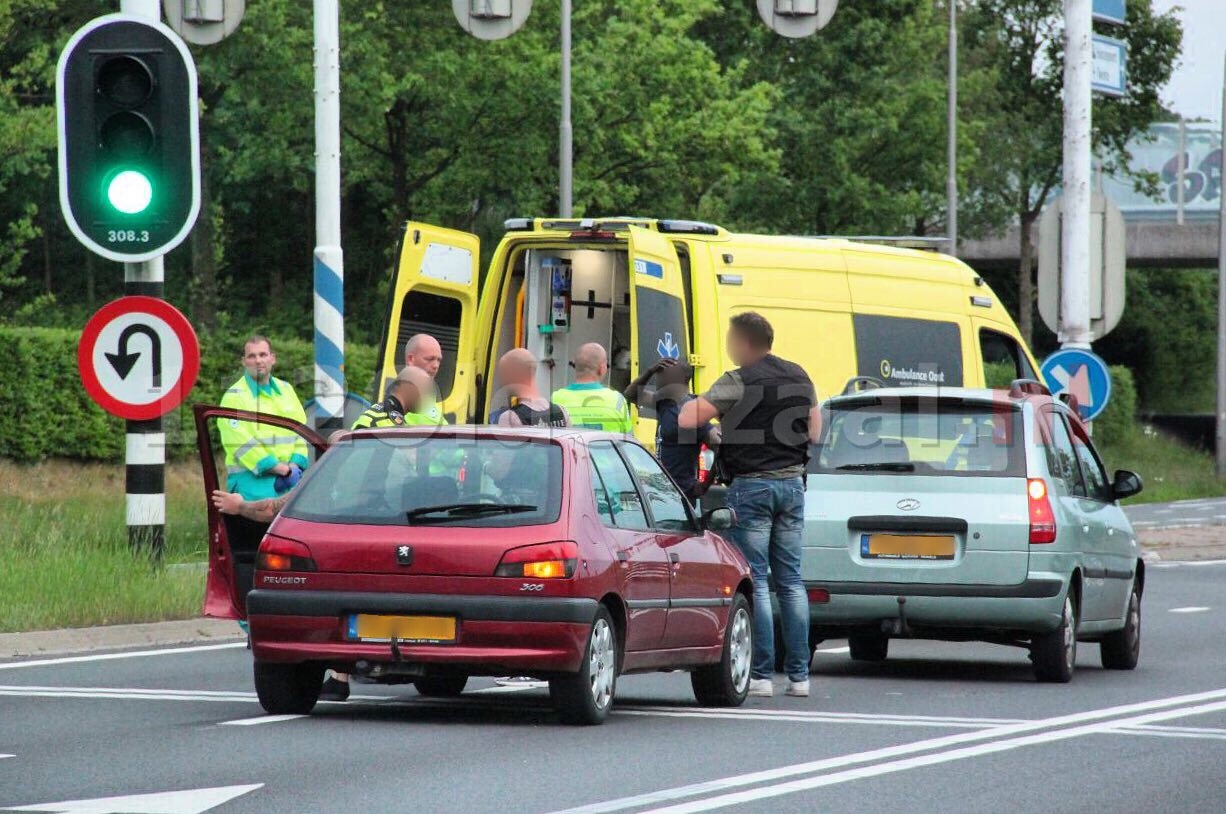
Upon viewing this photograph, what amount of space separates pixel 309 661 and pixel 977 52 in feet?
137

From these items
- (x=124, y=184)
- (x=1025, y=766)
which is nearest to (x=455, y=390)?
(x=124, y=184)

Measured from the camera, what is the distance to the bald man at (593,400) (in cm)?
1312

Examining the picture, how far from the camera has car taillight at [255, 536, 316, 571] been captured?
9.86 metres

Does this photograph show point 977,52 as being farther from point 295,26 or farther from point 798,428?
point 798,428

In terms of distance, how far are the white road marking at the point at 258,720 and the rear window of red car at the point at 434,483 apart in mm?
901

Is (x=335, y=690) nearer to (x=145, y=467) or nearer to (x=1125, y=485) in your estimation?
(x=145, y=467)

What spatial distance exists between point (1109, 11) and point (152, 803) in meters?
17.9

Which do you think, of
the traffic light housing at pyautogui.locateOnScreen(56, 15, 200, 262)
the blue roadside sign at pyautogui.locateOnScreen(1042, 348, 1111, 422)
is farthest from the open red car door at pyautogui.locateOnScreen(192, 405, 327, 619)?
the blue roadside sign at pyautogui.locateOnScreen(1042, 348, 1111, 422)

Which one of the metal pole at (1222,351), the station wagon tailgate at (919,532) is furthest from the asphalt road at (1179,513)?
the station wagon tailgate at (919,532)

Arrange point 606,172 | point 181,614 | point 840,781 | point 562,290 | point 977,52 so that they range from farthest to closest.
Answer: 1. point 977,52
2. point 606,172
3. point 562,290
4. point 181,614
5. point 840,781

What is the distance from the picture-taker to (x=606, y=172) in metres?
40.1

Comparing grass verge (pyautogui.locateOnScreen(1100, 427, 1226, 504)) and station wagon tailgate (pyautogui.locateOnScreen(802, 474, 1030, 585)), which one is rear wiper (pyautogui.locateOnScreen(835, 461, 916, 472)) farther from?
grass verge (pyautogui.locateOnScreen(1100, 427, 1226, 504))

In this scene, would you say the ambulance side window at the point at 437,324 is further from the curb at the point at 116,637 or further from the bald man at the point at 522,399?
the bald man at the point at 522,399

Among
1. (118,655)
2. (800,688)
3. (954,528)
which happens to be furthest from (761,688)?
(118,655)
